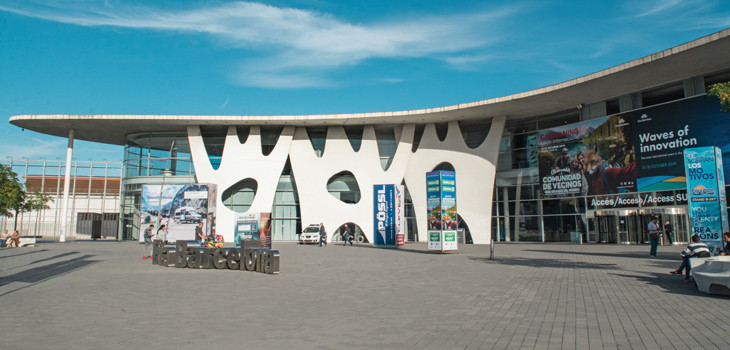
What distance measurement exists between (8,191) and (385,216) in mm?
24457

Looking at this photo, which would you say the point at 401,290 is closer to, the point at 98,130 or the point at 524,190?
the point at 524,190

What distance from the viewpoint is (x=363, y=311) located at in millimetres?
8008

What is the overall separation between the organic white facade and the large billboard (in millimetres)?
6297

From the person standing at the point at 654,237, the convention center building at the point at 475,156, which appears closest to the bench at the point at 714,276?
the person standing at the point at 654,237

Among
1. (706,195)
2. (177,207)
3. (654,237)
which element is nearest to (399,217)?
(654,237)

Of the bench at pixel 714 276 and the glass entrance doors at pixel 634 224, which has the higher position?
the glass entrance doors at pixel 634 224

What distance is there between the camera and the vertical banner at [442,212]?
2277 cm

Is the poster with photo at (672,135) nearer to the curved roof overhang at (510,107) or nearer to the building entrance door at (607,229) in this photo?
the curved roof overhang at (510,107)

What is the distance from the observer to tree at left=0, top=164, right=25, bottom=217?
104ft

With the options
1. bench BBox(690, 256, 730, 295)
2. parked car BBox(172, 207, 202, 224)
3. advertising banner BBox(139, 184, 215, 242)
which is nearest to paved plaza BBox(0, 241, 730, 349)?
bench BBox(690, 256, 730, 295)

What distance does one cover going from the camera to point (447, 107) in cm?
3406

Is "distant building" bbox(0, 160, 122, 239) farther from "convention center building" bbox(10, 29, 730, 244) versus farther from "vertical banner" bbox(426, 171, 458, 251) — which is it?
"vertical banner" bbox(426, 171, 458, 251)

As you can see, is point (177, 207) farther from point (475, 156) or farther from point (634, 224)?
point (634, 224)

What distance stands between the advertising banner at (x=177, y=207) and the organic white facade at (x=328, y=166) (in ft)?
6.90
